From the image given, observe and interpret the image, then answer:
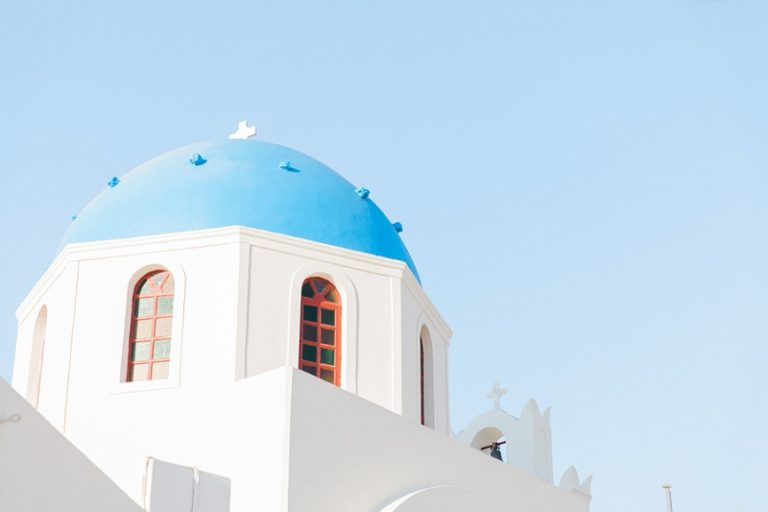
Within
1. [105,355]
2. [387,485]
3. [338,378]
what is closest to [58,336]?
[105,355]

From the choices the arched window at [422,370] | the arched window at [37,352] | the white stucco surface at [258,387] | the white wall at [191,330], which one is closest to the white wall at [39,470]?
the white stucco surface at [258,387]

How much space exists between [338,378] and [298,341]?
567 millimetres

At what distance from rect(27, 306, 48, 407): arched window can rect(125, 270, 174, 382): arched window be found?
132 cm

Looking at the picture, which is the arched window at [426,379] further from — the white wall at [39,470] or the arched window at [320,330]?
the white wall at [39,470]

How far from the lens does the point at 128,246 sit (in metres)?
12.9

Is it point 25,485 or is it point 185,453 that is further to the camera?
point 185,453

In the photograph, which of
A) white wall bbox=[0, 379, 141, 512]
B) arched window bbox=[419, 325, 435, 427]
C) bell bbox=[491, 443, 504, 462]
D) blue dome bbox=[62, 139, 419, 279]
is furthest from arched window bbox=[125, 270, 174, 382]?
bell bbox=[491, 443, 504, 462]

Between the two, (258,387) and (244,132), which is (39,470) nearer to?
(258,387)

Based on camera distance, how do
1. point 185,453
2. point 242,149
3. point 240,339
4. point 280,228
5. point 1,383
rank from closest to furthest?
point 1,383 < point 185,453 < point 240,339 < point 280,228 < point 242,149

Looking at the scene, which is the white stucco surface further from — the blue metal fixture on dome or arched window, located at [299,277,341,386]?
the blue metal fixture on dome

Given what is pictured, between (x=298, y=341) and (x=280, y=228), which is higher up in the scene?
(x=280, y=228)

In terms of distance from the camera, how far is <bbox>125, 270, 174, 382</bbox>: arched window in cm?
1252

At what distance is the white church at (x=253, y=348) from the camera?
10.8 m

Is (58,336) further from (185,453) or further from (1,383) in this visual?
(1,383)
